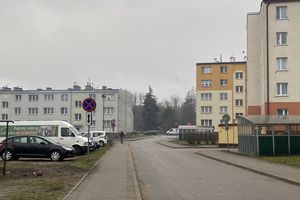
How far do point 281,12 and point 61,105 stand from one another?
208ft

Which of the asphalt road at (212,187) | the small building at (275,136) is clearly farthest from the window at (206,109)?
the asphalt road at (212,187)

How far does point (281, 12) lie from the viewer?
46.8 meters

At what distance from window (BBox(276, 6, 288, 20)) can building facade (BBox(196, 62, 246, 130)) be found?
127 ft

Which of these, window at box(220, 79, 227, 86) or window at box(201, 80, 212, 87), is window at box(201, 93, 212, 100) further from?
window at box(220, 79, 227, 86)

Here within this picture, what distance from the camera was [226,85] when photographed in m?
85.8

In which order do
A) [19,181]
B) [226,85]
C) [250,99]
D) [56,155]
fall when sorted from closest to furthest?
[19,181], [56,155], [250,99], [226,85]

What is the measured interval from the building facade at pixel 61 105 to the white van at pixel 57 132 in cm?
6586

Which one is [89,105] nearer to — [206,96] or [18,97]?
[206,96]

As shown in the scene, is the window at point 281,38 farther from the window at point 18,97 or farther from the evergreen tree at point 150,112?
the evergreen tree at point 150,112

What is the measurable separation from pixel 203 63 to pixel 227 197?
75157mm

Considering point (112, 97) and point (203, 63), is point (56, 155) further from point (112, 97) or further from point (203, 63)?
point (112, 97)

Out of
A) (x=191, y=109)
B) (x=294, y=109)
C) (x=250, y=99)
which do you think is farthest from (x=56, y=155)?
(x=191, y=109)

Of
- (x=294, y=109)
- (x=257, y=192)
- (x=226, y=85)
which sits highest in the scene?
(x=226, y=85)

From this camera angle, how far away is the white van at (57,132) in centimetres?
3303
